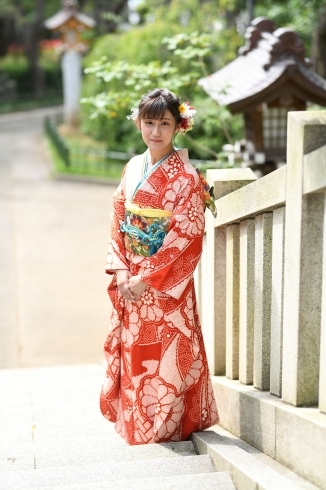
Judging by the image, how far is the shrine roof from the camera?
18.4ft

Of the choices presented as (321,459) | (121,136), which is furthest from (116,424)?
(121,136)

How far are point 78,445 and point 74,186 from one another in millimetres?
11876

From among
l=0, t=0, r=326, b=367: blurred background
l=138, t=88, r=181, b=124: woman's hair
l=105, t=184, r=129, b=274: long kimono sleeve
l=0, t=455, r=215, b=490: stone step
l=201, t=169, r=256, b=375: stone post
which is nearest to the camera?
l=0, t=455, r=215, b=490: stone step

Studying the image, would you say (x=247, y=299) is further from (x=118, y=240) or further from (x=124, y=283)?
(x=118, y=240)

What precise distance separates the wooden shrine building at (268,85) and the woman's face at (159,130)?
2602mm

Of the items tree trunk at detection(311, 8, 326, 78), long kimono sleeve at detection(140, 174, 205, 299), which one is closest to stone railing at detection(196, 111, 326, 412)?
long kimono sleeve at detection(140, 174, 205, 299)

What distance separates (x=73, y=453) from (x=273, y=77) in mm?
3563

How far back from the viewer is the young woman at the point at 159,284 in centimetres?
316

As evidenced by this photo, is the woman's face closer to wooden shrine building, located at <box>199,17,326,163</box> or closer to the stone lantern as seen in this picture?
wooden shrine building, located at <box>199,17,326,163</box>

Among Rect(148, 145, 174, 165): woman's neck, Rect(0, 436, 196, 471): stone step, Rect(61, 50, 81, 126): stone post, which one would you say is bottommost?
Rect(0, 436, 196, 471): stone step

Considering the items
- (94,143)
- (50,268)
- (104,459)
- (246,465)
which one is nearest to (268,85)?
(104,459)

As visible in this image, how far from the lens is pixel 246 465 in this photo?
2.62 metres

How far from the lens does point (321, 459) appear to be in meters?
2.38

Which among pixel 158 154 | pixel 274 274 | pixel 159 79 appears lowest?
pixel 274 274
